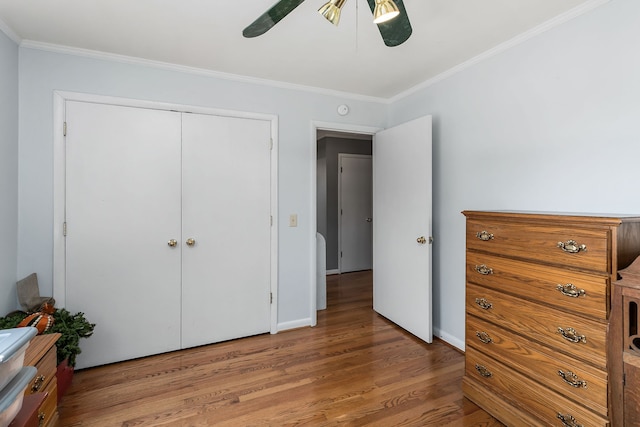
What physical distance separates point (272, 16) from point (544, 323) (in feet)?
6.26

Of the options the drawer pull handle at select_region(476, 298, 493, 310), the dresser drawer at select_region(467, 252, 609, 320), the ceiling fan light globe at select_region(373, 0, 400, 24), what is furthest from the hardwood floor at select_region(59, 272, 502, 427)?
the ceiling fan light globe at select_region(373, 0, 400, 24)

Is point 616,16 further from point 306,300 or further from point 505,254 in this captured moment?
point 306,300

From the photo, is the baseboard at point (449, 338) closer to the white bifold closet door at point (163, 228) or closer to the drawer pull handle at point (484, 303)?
the drawer pull handle at point (484, 303)

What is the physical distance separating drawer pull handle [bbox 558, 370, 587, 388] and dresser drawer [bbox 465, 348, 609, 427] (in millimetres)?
85

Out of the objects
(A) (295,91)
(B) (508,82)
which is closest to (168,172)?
(A) (295,91)

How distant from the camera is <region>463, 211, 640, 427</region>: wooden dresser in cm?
130

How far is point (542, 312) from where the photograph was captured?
1507mm

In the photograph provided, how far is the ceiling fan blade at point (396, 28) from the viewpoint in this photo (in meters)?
1.25

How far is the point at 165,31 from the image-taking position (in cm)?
196

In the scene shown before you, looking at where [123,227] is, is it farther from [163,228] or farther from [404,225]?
[404,225]

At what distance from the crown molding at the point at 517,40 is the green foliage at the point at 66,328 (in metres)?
3.28

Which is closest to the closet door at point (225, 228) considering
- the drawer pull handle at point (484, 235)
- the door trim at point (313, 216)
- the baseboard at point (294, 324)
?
the baseboard at point (294, 324)

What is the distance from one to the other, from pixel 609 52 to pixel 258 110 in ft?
7.76

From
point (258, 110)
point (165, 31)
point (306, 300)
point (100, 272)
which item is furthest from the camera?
point (306, 300)
